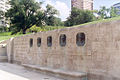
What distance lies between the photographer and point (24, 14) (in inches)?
1166

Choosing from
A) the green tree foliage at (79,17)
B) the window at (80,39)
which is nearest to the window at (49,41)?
the window at (80,39)

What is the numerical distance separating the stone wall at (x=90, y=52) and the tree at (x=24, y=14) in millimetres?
21848

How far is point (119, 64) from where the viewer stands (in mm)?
5051

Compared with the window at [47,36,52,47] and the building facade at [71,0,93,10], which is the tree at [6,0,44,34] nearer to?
the window at [47,36,52,47]

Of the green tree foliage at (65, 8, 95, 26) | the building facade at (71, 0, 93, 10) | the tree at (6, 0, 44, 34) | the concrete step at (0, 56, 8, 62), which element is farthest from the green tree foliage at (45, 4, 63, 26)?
the building facade at (71, 0, 93, 10)

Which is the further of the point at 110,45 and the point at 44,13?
the point at 44,13

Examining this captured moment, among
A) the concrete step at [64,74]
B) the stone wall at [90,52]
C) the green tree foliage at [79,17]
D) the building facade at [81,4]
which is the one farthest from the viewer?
the building facade at [81,4]

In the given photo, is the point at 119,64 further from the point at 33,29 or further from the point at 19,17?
the point at 33,29

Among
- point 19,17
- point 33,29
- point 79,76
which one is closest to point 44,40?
point 79,76

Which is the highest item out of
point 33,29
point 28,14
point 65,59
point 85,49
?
point 28,14

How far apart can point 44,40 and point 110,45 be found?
464 cm

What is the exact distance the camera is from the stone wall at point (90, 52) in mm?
5285

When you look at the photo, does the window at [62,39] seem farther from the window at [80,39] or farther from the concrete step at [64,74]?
the concrete step at [64,74]

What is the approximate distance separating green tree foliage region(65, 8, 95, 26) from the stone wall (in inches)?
1318
